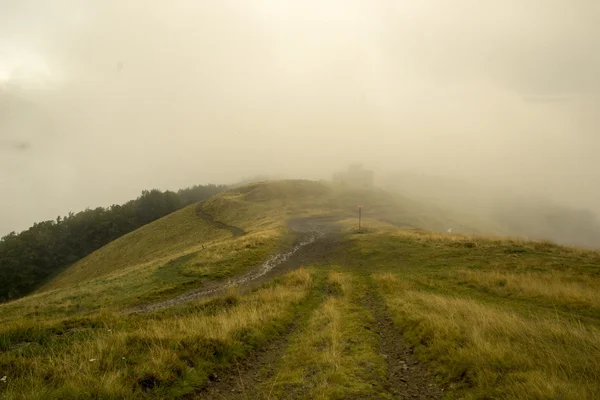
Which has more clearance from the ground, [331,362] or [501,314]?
[331,362]

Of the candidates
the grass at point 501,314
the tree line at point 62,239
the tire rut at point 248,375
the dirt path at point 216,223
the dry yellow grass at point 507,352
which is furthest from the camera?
the tree line at point 62,239

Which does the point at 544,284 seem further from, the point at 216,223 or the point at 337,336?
the point at 216,223

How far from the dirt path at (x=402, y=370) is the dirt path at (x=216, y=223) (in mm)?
42354

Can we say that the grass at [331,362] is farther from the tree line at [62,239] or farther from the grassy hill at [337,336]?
the tree line at [62,239]

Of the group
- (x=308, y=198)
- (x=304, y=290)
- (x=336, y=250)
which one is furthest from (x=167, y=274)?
(x=308, y=198)

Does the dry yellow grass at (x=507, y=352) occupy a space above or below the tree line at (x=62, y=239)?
above

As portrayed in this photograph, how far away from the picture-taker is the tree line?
275ft

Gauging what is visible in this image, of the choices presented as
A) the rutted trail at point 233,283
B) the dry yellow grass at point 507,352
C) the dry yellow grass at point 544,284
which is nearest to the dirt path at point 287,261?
the rutted trail at point 233,283

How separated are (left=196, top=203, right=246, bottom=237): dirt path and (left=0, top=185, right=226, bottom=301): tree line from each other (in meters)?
41.4

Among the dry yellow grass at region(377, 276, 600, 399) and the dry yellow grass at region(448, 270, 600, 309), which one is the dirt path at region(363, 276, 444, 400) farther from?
the dry yellow grass at region(448, 270, 600, 309)

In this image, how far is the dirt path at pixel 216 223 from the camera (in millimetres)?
55594

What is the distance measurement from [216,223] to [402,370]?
215ft

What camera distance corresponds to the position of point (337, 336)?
448 inches

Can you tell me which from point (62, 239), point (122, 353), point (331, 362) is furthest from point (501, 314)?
point (62, 239)
